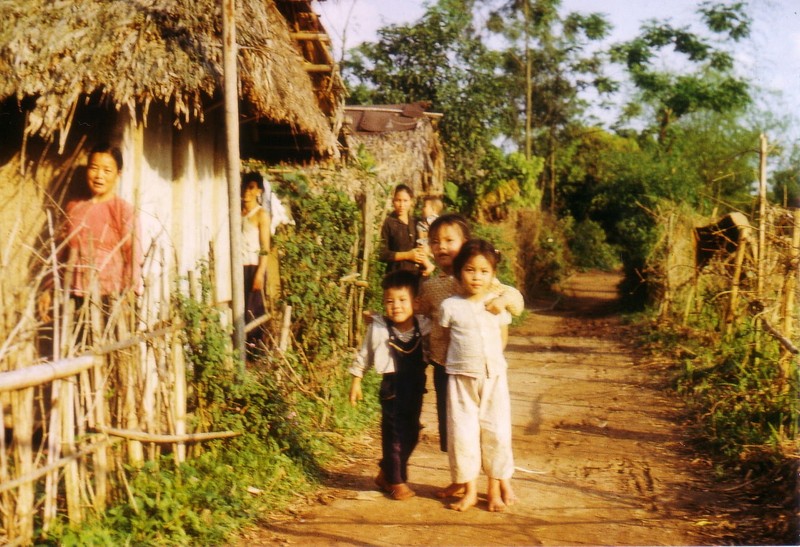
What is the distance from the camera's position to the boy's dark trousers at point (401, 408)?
446 cm

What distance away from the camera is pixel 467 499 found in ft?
14.0

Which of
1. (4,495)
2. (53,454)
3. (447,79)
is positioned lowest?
(4,495)

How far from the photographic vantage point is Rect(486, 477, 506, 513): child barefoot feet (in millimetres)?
4266

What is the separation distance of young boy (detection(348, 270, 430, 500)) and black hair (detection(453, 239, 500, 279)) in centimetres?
38

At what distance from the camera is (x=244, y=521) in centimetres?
396

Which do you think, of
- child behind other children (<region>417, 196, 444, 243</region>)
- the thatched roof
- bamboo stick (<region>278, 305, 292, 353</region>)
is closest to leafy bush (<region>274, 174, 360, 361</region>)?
bamboo stick (<region>278, 305, 292, 353</region>)

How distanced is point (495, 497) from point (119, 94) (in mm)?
3003

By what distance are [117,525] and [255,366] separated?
69.4 inches

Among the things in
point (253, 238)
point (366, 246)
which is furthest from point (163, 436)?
point (366, 246)

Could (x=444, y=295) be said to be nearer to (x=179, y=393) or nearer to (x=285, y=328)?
(x=179, y=393)

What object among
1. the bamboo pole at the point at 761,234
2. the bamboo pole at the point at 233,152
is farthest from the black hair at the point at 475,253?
the bamboo pole at the point at 761,234

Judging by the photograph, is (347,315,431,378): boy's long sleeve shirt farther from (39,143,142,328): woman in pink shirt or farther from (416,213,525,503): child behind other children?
(39,143,142,328): woman in pink shirt

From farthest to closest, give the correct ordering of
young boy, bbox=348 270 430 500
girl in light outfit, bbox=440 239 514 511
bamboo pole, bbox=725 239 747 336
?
bamboo pole, bbox=725 239 747 336 → young boy, bbox=348 270 430 500 → girl in light outfit, bbox=440 239 514 511

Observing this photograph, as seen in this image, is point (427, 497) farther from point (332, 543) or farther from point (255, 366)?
point (255, 366)
